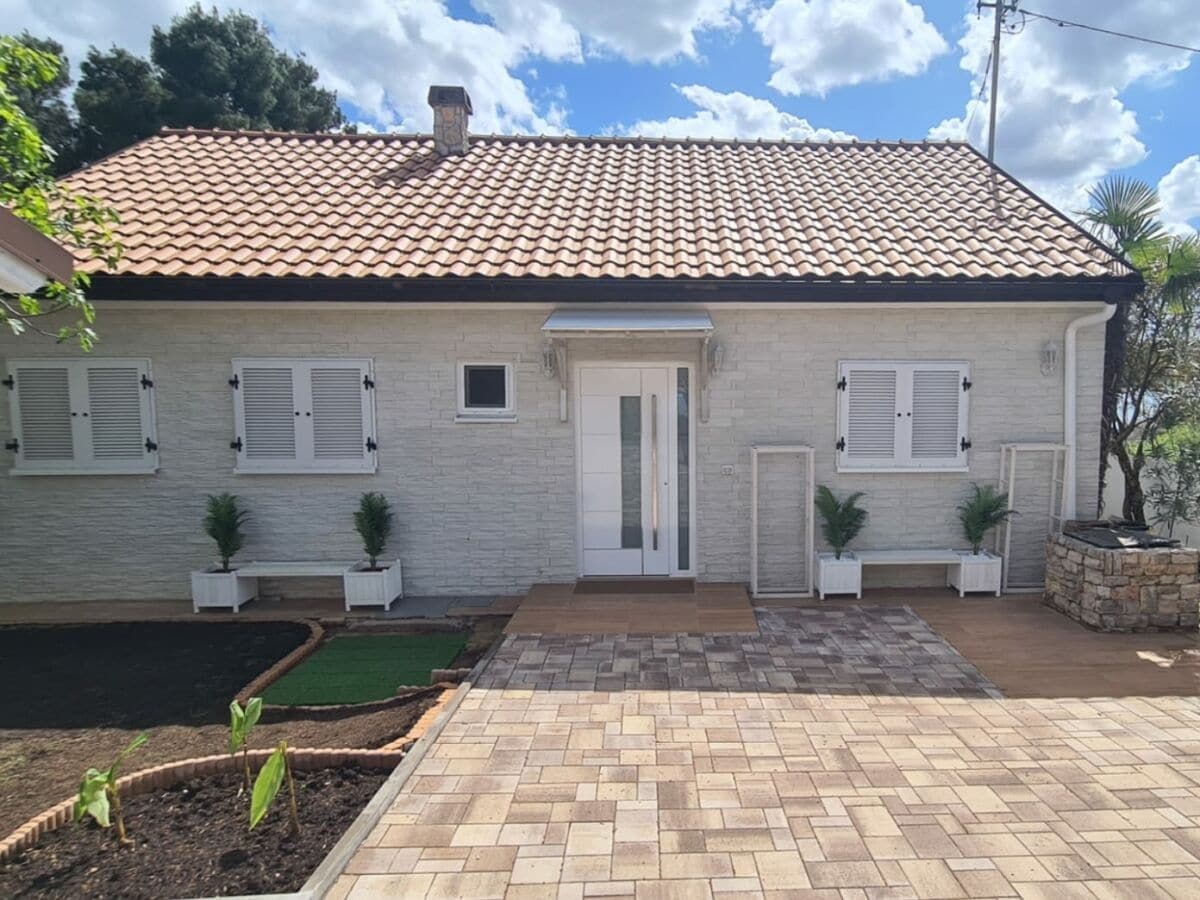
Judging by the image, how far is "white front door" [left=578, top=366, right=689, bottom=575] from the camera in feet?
29.8

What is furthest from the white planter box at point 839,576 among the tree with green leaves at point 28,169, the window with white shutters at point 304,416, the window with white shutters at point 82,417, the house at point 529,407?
the window with white shutters at point 82,417

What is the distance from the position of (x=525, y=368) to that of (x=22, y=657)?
6.74 m

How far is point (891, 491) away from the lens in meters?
8.98

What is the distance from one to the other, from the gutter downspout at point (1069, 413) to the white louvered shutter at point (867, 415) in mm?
2292

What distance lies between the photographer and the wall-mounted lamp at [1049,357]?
872 centimetres

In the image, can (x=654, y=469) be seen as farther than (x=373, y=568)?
Yes

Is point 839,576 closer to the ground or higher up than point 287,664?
higher up

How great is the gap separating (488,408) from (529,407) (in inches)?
22.7

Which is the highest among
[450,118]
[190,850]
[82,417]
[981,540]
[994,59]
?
[994,59]

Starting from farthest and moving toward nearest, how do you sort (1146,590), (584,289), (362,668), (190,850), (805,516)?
1. (805,516)
2. (584,289)
3. (1146,590)
4. (362,668)
5. (190,850)

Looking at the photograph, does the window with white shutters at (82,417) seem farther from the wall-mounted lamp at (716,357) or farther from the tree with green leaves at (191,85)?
the tree with green leaves at (191,85)

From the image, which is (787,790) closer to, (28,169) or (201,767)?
(201,767)

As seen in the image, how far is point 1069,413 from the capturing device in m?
8.79

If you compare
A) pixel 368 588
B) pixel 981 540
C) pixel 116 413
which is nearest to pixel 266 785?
pixel 368 588
